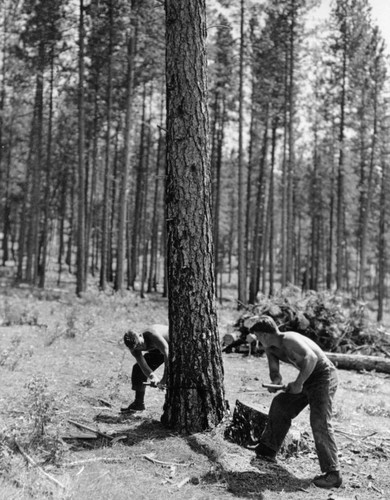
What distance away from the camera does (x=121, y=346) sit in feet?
37.2

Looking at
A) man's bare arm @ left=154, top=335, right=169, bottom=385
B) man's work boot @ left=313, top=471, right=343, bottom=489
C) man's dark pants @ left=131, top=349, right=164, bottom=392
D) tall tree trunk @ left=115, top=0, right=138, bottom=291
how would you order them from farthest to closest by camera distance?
tall tree trunk @ left=115, top=0, right=138, bottom=291 → man's dark pants @ left=131, top=349, right=164, bottom=392 → man's bare arm @ left=154, top=335, right=169, bottom=385 → man's work boot @ left=313, top=471, right=343, bottom=489

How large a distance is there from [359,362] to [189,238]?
24.3 ft

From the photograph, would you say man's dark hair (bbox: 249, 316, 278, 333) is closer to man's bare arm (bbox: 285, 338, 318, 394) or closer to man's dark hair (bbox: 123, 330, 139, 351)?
man's bare arm (bbox: 285, 338, 318, 394)

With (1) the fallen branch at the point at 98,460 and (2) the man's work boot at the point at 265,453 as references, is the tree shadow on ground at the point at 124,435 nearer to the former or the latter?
(1) the fallen branch at the point at 98,460

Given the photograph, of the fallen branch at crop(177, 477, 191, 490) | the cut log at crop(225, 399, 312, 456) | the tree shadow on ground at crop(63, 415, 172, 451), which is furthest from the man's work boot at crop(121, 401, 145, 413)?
the fallen branch at crop(177, 477, 191, 490)

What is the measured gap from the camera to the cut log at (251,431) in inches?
239

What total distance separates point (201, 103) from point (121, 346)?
6.53 m

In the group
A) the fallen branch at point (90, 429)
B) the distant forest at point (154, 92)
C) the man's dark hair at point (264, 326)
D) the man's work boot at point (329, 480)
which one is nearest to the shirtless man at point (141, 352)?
the fallen branch at point (90, 429)

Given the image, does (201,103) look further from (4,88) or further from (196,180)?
(4,88)

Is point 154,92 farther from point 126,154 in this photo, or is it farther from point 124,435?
point 124,435

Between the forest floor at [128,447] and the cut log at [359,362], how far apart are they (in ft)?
7.05

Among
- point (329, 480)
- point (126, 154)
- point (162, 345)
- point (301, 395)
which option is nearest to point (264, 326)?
point (301, 395)

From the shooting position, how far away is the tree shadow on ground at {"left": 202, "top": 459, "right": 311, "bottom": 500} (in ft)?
16.2

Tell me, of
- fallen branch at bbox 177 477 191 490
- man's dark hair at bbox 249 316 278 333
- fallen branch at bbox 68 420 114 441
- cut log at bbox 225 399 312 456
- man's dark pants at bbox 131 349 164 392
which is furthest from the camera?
man's dark pants at bbox 131 349 164 392
